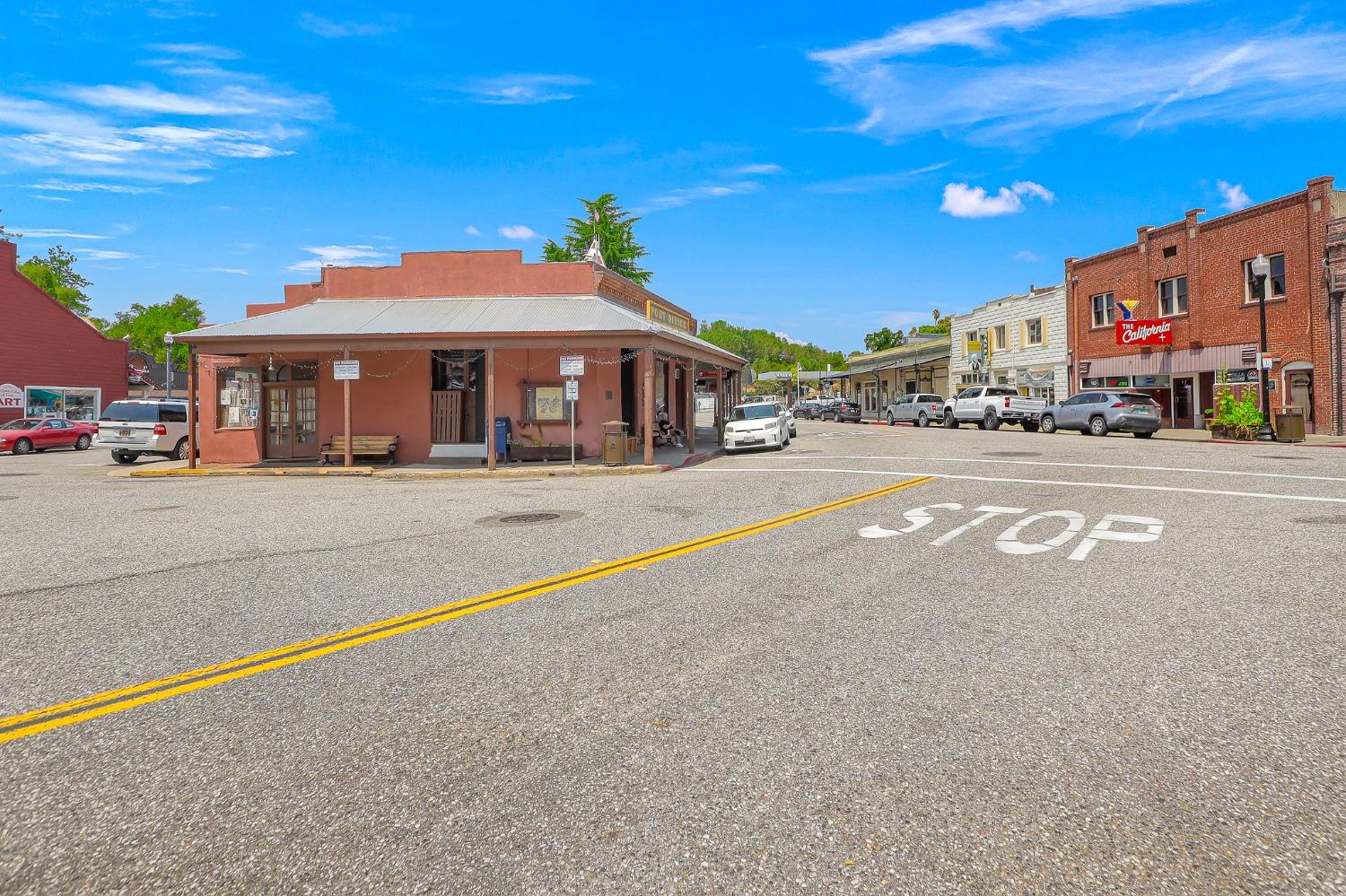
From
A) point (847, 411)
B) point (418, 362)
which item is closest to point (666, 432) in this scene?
point (418, 362)

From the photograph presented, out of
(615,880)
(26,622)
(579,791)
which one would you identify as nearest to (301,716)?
(579,791)

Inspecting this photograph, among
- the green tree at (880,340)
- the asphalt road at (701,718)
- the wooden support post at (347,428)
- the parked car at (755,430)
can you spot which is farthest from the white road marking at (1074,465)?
the green tree at (880,340)

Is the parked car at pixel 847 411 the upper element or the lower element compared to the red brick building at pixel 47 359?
lower

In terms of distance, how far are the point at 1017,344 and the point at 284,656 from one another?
144 feet

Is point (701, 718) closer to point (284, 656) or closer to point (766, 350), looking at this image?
point (284, 656)

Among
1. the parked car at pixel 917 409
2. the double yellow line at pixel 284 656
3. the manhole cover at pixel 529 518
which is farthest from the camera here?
the parked car at pixel 917 409

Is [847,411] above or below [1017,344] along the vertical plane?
below

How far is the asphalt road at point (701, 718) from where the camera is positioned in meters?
2.65

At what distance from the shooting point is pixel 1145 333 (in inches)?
1313

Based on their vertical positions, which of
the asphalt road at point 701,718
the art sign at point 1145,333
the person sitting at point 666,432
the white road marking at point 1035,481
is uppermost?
the art sign at point 1145,333

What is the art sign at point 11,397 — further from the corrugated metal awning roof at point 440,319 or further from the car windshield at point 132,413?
the corrugated metal awning roof at point 440,319

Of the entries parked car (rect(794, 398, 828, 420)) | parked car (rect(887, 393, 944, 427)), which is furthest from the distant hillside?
parked car (rect(887, 393, 944, 427))

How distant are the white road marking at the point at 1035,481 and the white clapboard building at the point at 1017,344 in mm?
27404

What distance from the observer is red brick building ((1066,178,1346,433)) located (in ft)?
86.3
